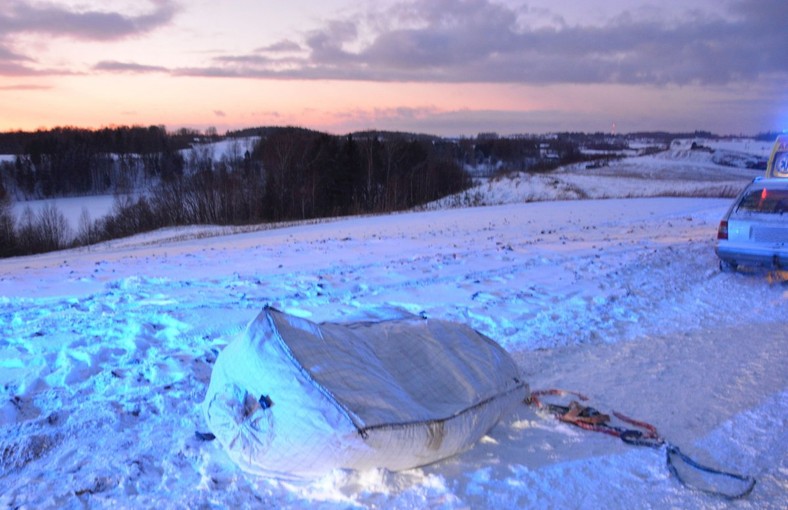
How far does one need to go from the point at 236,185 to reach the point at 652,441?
5426 centimetres

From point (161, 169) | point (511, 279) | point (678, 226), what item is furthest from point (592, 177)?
point (161, 169)

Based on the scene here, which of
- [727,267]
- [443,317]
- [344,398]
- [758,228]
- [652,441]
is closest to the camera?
[344,398]

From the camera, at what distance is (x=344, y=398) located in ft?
11.3

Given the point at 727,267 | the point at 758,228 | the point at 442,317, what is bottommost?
the point at 442,317

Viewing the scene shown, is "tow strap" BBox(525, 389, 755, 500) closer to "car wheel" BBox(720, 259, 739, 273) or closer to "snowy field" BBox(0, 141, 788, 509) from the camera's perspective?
"snowy field" BBox(0, 141, 788, 509)

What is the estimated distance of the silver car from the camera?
8797 mm

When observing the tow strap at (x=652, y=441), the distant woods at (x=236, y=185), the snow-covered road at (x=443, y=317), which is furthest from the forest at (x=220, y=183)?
the tow strap at (x=652, y=441)

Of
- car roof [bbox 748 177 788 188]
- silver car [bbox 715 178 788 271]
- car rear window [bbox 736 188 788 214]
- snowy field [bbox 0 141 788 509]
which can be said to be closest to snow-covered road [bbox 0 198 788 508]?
snowy field [bbox 0 141 788 509]

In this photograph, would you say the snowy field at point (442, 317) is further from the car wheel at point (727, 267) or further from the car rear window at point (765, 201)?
the car rear window at point (765, 201)

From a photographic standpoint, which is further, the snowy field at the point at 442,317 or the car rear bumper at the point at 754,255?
the car rear bumper at the point at 754,255

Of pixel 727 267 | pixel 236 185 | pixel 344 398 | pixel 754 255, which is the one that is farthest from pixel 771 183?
pixel 236 185

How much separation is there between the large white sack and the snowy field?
16 centimetres

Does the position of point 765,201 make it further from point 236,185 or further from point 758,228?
point 236,185

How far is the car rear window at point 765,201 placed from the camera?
901 cm
